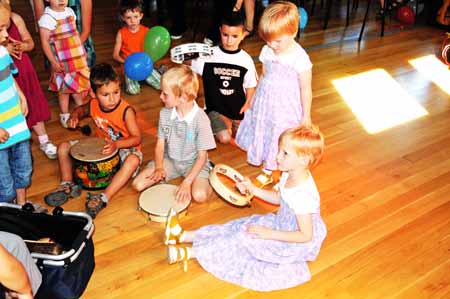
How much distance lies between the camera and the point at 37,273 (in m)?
1.71

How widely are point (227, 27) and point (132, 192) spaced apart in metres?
1.04

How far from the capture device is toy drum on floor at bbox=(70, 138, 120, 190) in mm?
2410

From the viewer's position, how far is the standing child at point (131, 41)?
139 inches

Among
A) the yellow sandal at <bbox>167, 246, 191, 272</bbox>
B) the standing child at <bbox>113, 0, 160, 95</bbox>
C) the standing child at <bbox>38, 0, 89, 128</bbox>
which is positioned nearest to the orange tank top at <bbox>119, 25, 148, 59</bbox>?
the standing child at <bbox>113, 0, 160, 95</bbox>

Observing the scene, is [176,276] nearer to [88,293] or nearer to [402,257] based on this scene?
[88,293]

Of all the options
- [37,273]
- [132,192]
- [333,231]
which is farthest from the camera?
[132,192]

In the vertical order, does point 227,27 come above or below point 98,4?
above

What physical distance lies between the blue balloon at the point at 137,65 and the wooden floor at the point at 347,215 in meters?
0.18

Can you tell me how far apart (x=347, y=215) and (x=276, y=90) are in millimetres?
732

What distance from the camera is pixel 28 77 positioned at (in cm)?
261

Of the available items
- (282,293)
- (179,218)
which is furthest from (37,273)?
(282,293)

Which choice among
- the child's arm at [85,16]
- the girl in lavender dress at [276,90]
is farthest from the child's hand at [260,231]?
the child's arm at [85,16]

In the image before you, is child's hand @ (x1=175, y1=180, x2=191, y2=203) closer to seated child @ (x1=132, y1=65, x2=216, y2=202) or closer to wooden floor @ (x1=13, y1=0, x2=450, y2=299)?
Answer: seated child @ (x1=132, y1=65, x2=216, y2=202)

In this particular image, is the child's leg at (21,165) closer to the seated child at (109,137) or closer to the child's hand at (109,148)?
the seated child at (109,137)
